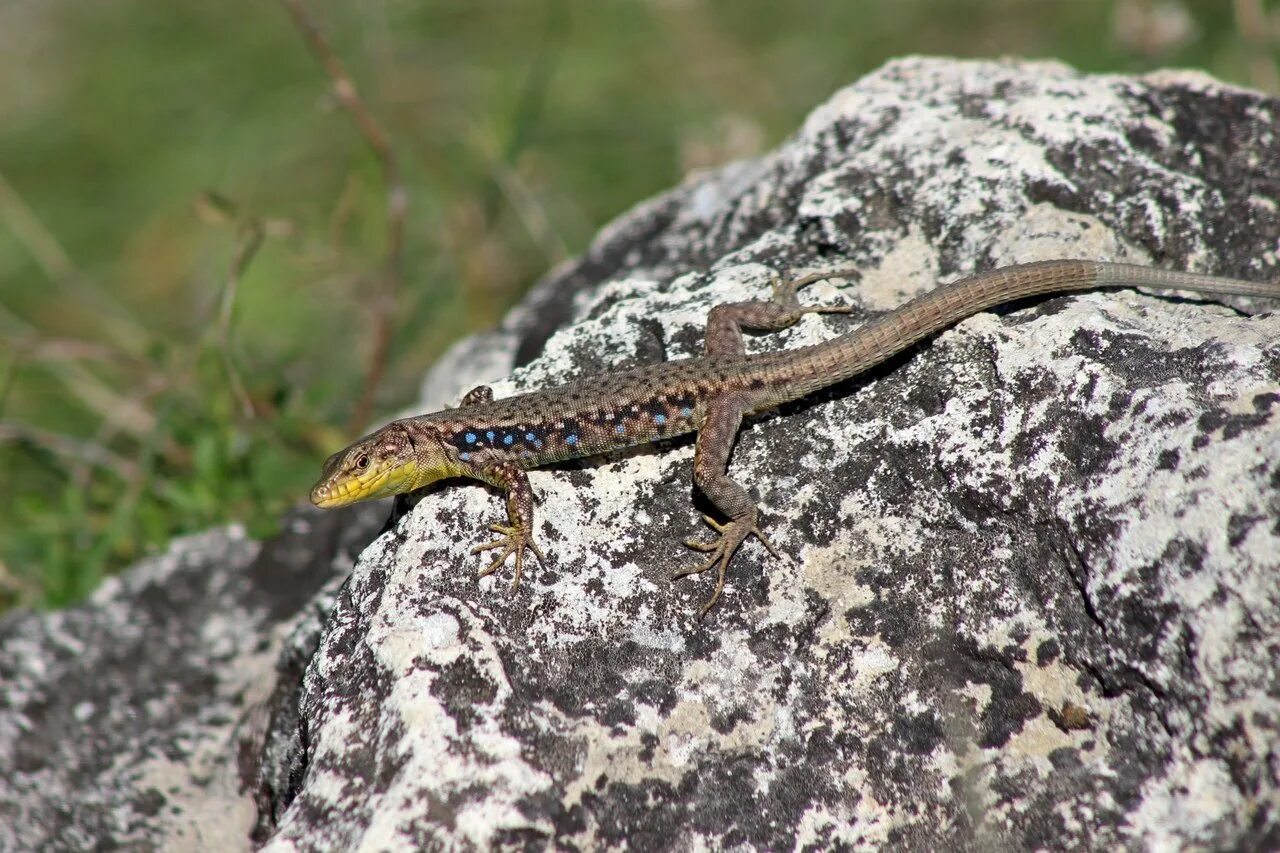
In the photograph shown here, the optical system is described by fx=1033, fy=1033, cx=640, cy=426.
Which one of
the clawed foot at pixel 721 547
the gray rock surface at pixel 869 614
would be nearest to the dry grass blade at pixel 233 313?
the gray rock surface at pixel 869 614

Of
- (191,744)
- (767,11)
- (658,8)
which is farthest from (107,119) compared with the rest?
(191,744)

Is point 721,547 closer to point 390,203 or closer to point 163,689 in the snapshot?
point 163,689

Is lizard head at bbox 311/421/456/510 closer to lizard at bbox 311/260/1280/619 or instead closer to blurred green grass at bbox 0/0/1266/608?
lizard at bbox 311/260/1280/619

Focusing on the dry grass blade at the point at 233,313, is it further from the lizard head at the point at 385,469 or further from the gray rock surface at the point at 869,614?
the lizard head at the point at 385,469

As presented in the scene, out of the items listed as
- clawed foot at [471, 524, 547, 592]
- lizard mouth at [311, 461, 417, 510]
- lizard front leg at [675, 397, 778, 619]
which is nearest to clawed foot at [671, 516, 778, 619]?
lizard front leg at [675, 397, 778, 619]

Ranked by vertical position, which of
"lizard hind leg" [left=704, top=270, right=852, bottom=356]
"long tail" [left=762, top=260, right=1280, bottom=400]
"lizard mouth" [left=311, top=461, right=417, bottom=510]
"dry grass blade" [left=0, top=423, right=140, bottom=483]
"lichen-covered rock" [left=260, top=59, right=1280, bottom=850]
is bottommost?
"lichen-covered rock" [left=260, top=59, right=1280, bottom=850]

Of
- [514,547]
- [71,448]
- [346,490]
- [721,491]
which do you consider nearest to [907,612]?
[721,491]
